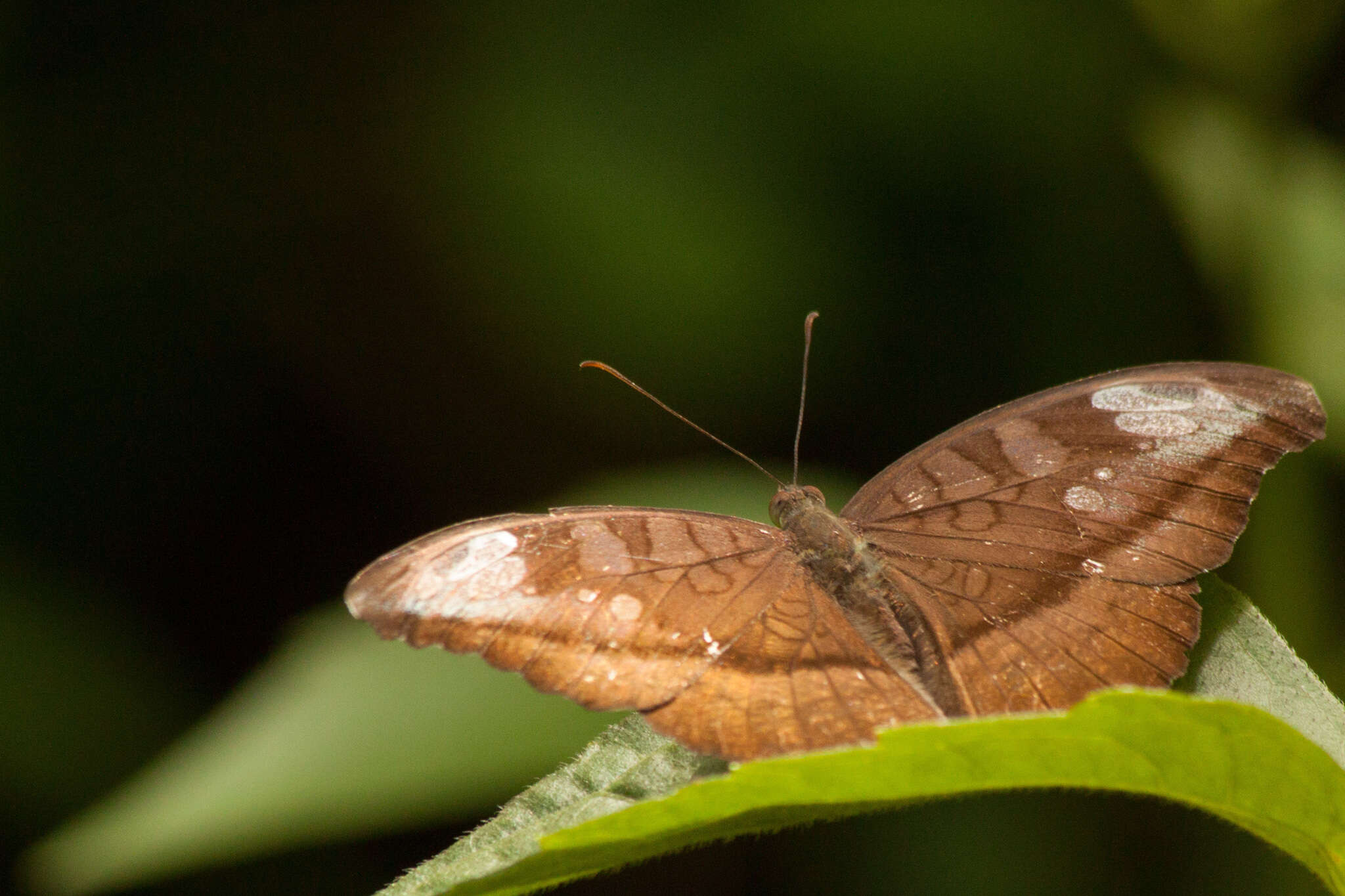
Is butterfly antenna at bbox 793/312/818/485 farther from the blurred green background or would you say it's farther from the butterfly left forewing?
the butterfly left forewing

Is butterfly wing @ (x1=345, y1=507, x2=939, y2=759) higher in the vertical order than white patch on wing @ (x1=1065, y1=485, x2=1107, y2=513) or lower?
higher

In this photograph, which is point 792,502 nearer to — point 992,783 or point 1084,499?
point 1084,499

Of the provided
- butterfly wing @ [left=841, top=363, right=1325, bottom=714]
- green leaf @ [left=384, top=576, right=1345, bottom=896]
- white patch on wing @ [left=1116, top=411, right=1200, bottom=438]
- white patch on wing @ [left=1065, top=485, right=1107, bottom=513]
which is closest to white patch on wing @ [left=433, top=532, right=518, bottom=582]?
green leaf @ [left=384, top=576, right=1345, bottom=896]

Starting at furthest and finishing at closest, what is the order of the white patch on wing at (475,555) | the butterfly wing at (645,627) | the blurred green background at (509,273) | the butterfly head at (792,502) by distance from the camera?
1. the blurred green background at (509,273)
2. the butterfly head at (792,502)
3. the white patch on wing at (475,555)
4. the butterfly wing at (645,627)

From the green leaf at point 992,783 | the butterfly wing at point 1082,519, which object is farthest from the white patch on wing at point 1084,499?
the green leaf at point 992,783

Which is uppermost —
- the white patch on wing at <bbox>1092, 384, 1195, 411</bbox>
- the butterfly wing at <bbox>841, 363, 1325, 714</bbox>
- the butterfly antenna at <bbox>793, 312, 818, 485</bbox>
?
the butterfly antenna at <bbox>793, 312, 818, 485</bbox>

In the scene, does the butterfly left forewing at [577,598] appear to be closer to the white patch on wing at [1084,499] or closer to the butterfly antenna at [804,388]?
the butterfly antenna at [804,388]

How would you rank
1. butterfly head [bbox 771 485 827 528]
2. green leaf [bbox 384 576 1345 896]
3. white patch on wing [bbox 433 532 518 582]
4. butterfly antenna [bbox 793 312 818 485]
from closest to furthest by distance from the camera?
1. green leaf [bbox 384 576 1345 896]
2. white patch on wing [bbox 433 532 518 582]
3. butterfly head [bbox 771 485 827 528]
4. butterfly antenna [bbox 793 312 818 485]

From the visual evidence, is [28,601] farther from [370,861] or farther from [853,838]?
[853,838]
